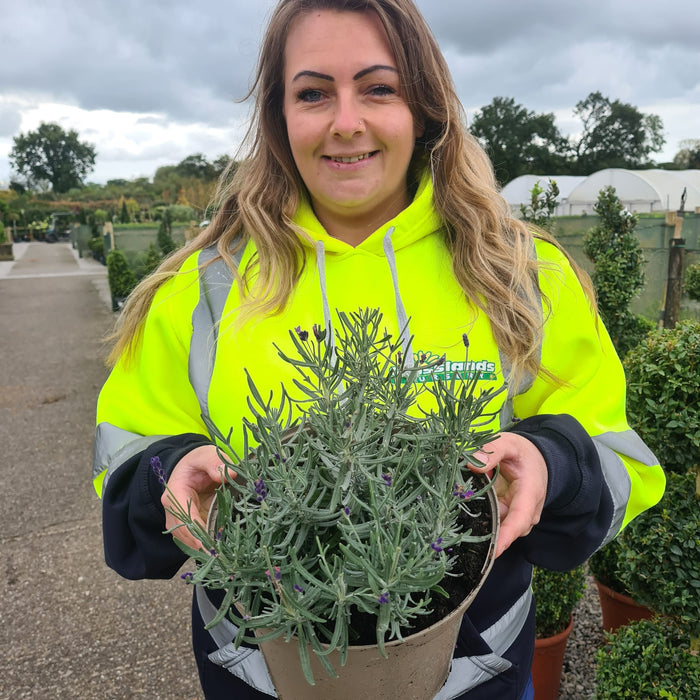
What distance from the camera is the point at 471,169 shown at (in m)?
1.79

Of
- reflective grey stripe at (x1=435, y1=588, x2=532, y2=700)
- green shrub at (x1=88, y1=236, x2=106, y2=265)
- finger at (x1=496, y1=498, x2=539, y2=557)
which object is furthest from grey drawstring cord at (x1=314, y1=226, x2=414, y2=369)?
green shrub at (x1=88, y1=236, x2=106, y2=265)

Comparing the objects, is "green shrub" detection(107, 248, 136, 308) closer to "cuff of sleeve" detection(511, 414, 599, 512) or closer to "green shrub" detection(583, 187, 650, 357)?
"green shrub" detection(583, 187, 650, 357)

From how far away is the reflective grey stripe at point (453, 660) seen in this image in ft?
4.71

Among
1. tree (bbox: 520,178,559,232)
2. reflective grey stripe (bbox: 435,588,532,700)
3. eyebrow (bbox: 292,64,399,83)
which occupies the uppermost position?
eyebrow (bbox: 292,64,399,83)

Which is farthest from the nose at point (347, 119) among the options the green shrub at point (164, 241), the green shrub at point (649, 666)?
the green shrub at point (164, 241)

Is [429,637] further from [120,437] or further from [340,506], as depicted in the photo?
[120,437]

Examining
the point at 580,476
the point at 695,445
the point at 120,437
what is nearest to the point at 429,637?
the point at 580,476

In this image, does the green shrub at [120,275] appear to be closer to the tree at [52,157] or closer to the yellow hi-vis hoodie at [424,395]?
the yellow hi-vis hoodie at [424,395]

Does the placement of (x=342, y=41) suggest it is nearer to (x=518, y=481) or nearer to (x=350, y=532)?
(x=518, y=481)

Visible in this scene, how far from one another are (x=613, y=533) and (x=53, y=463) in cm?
553

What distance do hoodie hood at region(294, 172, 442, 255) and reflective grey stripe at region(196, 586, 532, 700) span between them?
3.13 ft

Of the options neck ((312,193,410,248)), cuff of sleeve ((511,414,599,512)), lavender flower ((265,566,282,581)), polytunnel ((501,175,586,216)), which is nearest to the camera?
lavender flower ((265,566,282,581))

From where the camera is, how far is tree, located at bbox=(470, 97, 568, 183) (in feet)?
196

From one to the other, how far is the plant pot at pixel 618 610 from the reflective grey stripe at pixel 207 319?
7.49 ft
